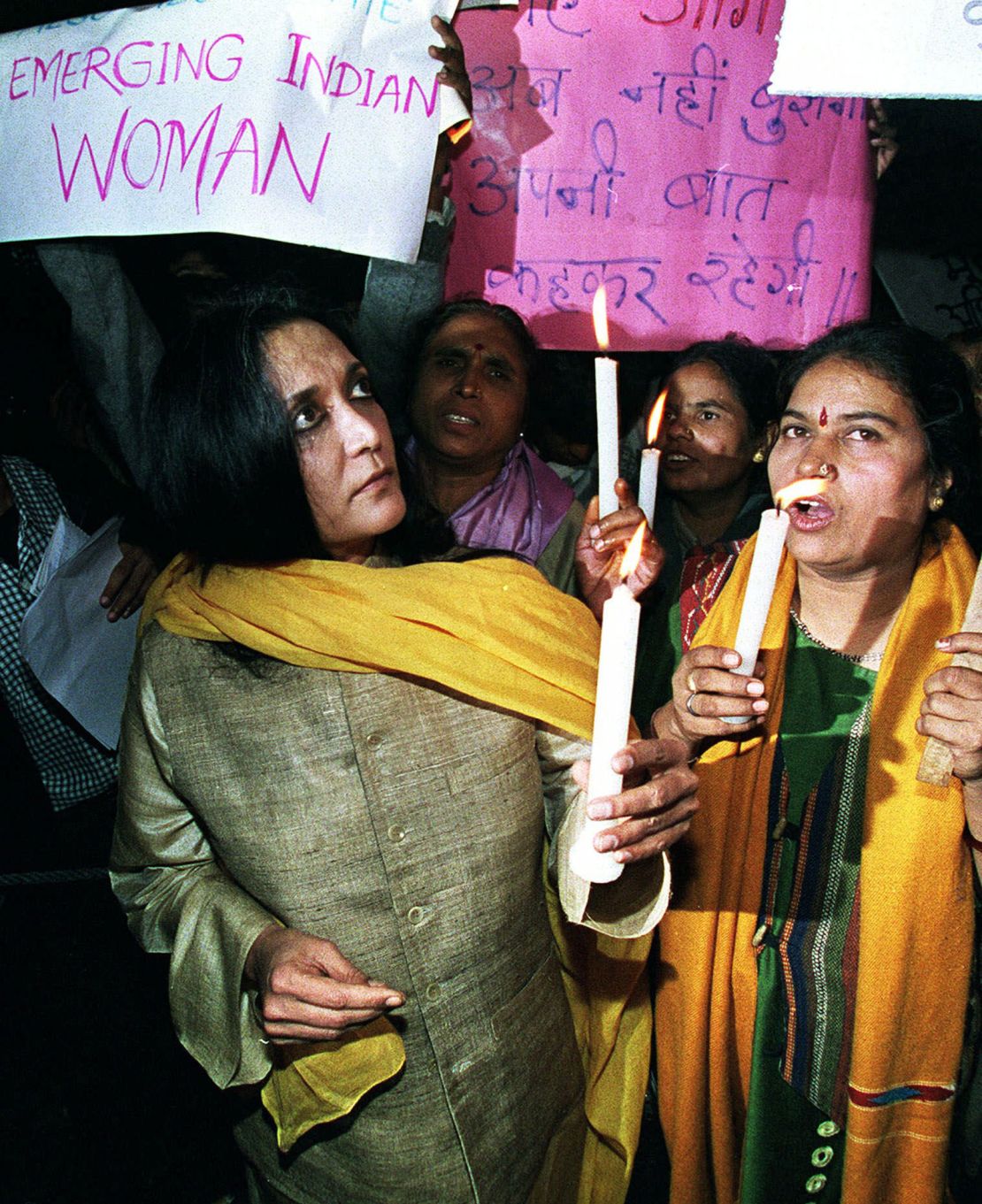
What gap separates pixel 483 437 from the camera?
8.66 ft

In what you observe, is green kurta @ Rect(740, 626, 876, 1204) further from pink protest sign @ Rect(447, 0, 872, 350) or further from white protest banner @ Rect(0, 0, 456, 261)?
white protest banner @ Rect(0, 0, 456, 261)

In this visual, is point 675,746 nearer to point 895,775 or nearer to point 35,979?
point 895,775

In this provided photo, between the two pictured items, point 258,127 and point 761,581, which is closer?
point 761,581

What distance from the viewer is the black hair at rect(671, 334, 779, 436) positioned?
269cm

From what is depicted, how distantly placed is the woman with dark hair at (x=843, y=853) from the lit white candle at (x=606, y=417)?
42 centimetres

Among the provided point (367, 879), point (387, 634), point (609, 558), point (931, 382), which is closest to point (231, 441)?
point (387, 634)

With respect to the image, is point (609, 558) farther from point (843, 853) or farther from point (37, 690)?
point (37, 690)

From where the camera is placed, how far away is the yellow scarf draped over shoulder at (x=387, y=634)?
4.73 ft

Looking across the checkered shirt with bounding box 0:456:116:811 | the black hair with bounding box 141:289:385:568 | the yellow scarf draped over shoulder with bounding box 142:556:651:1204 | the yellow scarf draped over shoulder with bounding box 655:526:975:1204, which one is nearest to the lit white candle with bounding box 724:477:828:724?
the yellow scarf draped over shoulder with bounding box 142:556:651:1204

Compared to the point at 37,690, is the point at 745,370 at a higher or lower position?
higher

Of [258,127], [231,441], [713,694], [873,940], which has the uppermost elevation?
[258,127]

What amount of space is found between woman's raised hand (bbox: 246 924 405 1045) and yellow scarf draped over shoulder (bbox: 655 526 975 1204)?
2.61 ft

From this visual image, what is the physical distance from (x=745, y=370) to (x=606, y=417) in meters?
1.50

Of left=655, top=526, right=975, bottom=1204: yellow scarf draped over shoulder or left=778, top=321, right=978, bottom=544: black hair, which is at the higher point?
left=778, top=321, right=978, bottom=544: black hair
